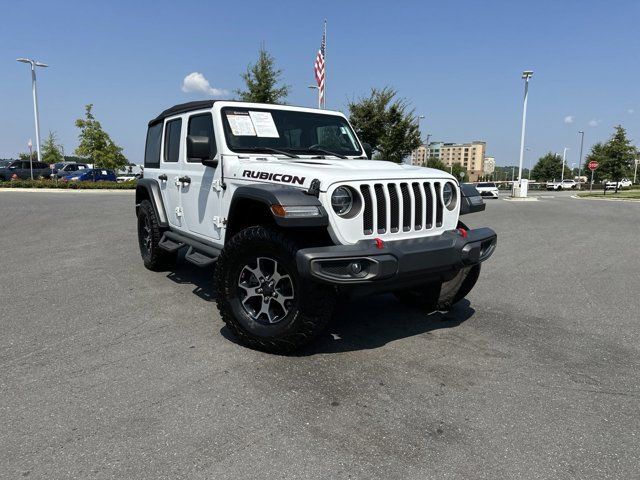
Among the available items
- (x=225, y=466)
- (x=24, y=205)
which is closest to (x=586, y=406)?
(x=225, y=466)

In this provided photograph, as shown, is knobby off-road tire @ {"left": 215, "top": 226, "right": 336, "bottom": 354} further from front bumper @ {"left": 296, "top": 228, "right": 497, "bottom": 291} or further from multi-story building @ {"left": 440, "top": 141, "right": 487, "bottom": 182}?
multi-story building @ {"left": 440, "top": 141, "right": 487, "bottom": 182}

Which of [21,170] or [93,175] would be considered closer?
[21,170]

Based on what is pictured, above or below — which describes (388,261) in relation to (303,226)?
below

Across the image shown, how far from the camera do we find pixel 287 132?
15.2 ft

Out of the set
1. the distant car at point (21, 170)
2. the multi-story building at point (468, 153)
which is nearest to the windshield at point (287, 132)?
the distant car at point (21, 170)

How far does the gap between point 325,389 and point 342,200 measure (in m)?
1.29

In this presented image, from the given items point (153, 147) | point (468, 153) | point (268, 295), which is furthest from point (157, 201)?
point (468, 153)

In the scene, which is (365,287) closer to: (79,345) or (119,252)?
(79,345)

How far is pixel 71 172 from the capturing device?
1353 inches

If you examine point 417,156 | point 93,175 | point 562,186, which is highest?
point 417,156

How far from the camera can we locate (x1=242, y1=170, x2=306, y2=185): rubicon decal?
11.2 feet

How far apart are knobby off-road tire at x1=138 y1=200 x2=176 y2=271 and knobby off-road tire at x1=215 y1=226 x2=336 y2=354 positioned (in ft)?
8.11

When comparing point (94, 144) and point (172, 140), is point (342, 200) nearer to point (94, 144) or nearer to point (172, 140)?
point (172, 140)

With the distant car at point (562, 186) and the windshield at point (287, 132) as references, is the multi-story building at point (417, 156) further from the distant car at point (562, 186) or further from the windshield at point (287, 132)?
the windshield at point (287, 132)
